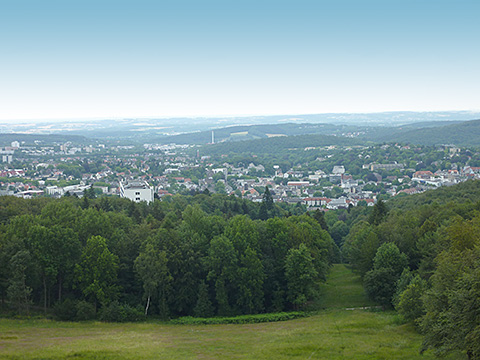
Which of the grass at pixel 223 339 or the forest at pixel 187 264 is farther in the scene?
the forest at pixel 187 264

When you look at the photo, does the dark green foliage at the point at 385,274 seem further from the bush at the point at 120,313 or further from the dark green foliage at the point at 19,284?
the dark green foliage at the point at 19,284

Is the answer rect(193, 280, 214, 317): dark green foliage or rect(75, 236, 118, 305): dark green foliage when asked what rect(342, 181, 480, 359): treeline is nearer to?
rect(193, 280, 214, 317): dark green foliage

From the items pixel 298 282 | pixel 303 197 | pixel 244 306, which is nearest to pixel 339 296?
pixel 298 282

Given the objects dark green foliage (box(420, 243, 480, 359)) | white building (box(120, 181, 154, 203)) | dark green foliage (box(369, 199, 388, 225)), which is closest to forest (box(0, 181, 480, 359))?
dark green foliage (box(420, 243, 480, 359))

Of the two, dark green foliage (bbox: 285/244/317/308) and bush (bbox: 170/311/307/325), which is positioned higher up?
dark green foliage (bbox: 285/244/317/308)

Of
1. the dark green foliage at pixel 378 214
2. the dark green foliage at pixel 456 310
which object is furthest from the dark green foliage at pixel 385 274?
the dark green foliage at pixel 378 214

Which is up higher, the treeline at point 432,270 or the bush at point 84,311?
the treeline at point 432,270

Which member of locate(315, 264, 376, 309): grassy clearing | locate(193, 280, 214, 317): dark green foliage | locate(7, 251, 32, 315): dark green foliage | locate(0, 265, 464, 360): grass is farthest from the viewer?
locate(315, 264, 376, 309): grassy clearing
